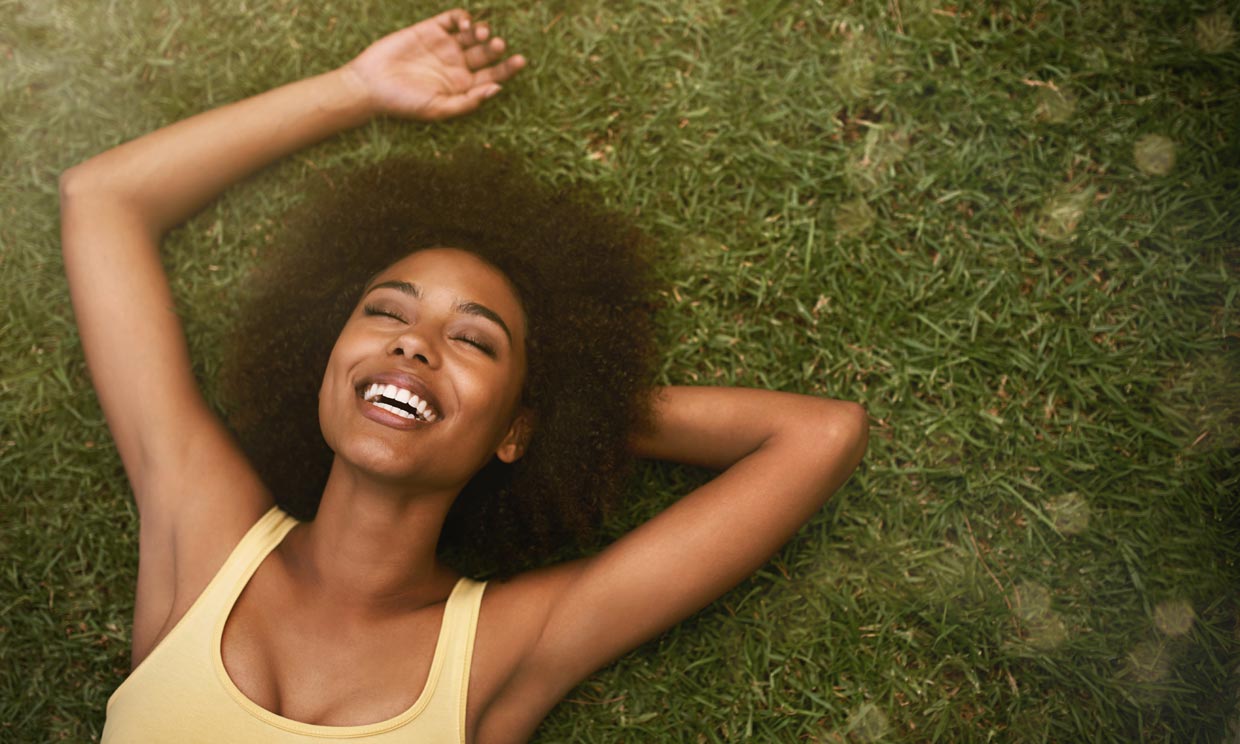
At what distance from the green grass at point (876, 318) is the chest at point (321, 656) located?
762mm

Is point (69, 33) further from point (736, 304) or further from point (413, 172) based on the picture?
point (736, 304)

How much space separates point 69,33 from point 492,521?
276 cm

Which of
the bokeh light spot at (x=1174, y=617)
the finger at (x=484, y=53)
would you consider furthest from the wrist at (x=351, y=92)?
the bokeh light spot at (x=1174, y=617)

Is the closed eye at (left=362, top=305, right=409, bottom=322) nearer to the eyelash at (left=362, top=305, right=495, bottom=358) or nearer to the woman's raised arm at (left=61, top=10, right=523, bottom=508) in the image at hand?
the eyelash at (left=362, top=305, right=495, bottom=358)

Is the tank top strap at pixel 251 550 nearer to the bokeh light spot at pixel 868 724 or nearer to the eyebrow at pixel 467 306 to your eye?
the eyebrow at pixel 467 306

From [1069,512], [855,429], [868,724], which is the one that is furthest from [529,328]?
[1069,512]

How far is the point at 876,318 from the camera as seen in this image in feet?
11.2

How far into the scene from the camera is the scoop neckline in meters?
2.60

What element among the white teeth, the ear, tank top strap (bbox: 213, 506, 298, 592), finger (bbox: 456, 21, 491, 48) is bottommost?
tank top strap (bbox: 213, 506, 298, 592)

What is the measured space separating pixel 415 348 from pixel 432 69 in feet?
4.87

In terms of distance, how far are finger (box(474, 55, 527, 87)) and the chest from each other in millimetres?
2048

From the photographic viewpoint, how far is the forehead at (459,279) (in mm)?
2715

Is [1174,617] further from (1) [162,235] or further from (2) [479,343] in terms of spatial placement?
(1) [162,235]

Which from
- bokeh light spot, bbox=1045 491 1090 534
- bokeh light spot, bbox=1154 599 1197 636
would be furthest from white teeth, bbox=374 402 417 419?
bokeh light spot, bbox=1154 599 1197 636
